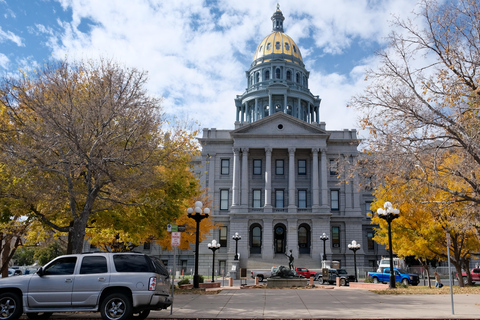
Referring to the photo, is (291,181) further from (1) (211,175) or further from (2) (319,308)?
(2) (319,308)

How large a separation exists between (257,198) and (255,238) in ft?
18.2

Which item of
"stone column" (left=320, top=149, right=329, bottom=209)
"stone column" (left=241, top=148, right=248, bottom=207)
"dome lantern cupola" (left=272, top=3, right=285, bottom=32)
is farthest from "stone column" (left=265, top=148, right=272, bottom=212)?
"dome lantern cupola" (left=272, top=3, right=285, bottom=32)

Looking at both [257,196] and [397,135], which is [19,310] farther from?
[257,196]

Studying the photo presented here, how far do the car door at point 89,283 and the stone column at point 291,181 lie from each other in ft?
144

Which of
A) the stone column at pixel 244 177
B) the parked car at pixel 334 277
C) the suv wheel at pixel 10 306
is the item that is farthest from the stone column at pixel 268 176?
the suv wheel at pixel 10 306

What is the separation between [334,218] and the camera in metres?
57.2

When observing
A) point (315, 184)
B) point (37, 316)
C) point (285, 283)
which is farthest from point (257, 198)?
point (37, 316)

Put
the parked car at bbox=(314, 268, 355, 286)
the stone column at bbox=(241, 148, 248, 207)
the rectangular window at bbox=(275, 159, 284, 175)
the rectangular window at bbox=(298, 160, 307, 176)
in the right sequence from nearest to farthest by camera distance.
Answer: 1. the parked car at bbox=(314, 268, 355, 286)
2. the stone column at bbox=(241, 148, 248, 207)
3. the rectangular window at bbox=(298, 160, 307, 176)
4. the rectangular window at bbox=(275, 159, 284, 175)

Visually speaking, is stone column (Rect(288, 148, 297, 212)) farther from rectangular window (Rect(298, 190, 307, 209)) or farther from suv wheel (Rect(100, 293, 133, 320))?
suv wheel (Rect(100, 293, 133, 320))

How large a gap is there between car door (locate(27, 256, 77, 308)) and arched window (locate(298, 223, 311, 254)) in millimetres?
45526

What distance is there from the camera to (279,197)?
5781 centimetres

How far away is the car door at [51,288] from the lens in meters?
11.8

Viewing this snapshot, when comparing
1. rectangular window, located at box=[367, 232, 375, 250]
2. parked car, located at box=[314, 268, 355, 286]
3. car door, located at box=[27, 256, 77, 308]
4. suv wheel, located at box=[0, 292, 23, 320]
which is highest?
rectangular window, located at box=[367, 232, 375, 250]

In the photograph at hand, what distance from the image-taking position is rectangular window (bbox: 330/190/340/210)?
191 feet
